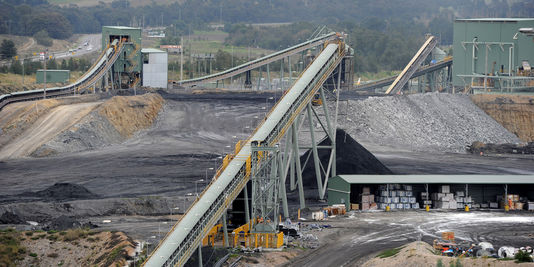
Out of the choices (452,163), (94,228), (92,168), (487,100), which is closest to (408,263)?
(94,228)

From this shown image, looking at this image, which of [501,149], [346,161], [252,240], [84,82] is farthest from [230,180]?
[84,82]

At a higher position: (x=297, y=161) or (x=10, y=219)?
(x=297, y=161)

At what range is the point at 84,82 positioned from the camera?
12619cm

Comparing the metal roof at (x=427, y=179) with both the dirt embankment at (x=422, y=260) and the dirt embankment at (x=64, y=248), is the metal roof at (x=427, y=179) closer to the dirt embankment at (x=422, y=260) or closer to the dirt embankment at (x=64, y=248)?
the dirt embankment at (x=422, y=260)

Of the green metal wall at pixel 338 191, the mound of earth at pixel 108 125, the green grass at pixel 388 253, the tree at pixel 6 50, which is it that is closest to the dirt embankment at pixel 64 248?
the green grass at pixel 388 253

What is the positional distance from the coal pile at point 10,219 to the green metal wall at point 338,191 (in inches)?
929

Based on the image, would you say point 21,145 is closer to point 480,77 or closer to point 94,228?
point 94,228

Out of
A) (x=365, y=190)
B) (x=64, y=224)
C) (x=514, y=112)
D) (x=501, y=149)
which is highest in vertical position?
(x=514, y=112)

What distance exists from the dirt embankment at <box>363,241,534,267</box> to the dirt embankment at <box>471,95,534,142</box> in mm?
83835

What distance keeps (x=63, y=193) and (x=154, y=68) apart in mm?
56656

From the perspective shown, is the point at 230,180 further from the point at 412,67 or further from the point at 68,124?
the point at 412,67

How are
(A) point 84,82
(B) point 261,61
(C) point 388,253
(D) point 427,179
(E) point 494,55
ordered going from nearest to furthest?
(C) point 388,253 < (D) point 427,179 < (A) point 84,82 < (B) point 261,61 < (E) point 494,55

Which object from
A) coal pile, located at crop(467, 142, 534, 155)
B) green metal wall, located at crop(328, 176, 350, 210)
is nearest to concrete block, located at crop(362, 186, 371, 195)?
green metal wall, located at crop(328, 176, 350, 210)

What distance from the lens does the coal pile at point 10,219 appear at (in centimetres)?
7050
